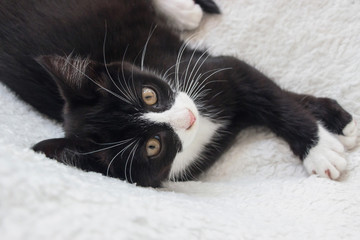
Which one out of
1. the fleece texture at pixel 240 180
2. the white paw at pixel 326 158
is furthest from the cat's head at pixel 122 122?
the white paw at pixel 326 158

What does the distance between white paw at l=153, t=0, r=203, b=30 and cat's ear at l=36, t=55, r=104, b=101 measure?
Answer: 678mm

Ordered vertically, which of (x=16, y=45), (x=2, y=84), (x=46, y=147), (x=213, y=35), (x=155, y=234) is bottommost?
(x=2, y=84)

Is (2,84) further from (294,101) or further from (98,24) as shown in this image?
(294,101)

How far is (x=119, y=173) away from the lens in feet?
3.80

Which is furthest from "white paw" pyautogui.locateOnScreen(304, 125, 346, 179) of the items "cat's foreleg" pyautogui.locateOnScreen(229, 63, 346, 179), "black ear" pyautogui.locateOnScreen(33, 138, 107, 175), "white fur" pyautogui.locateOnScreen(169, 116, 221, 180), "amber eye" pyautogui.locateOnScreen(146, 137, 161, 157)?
"black ear" pyautogui.locateOnScreen(33, 138, 107, 175)

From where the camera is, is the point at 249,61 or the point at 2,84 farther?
the point at 249,61

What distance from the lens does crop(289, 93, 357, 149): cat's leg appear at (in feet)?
4.24

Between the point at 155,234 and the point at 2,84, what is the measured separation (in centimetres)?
116

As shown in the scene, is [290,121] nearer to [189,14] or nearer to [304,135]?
[304,135]

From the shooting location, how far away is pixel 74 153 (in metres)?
1.08

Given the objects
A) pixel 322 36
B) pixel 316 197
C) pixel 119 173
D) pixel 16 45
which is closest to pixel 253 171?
pixel 316 197

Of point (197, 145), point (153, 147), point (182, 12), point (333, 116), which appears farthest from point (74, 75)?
point (333, 116)

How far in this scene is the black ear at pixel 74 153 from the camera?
1020 millimetres

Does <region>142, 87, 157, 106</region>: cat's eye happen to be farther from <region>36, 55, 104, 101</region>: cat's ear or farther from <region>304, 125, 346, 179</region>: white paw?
<region>304, 125, 346, 179</region>: white paw
